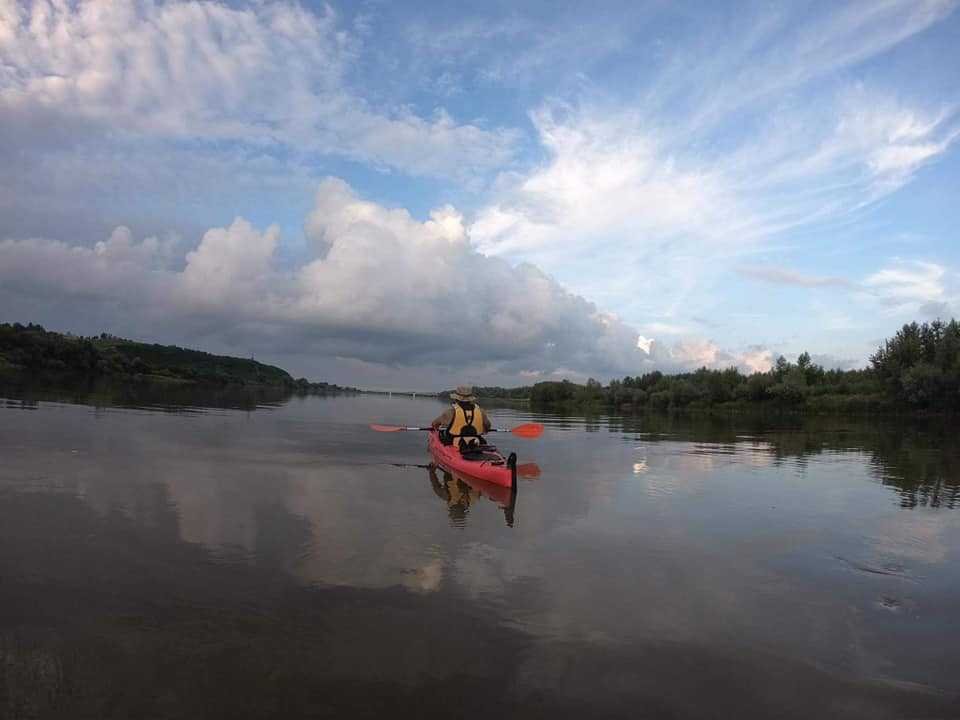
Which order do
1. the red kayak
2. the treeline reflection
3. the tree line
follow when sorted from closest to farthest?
the red kayak < the treeline reflection < the tree line

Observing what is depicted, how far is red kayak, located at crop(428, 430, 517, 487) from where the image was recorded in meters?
14.3

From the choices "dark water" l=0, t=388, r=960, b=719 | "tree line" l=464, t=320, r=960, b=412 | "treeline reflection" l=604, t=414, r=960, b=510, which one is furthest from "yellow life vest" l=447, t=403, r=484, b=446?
"tree line" l=464, t=320, r=960, b=412

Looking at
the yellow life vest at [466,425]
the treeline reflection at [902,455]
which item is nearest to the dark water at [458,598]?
the treeline reflection at [902,455]

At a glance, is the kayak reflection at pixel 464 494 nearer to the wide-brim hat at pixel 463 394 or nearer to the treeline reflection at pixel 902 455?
the wide-brim hat at pixel 463 394

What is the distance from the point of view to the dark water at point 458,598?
5016 millimetres

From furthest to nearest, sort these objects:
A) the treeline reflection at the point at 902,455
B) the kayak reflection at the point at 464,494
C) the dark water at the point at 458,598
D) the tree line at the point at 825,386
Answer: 1. the tree line at the point at 825,386
2. the treeline reflection at the point at 902,455
3. the kayak reflection at the point at 464,494
4. the dark water at the point at 458,598

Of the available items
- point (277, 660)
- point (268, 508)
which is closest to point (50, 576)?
point (277, 660)

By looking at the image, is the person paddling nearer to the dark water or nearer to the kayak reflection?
the kayak reflection

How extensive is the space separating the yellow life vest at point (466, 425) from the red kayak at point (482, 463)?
36cm

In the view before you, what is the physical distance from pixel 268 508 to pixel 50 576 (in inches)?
178

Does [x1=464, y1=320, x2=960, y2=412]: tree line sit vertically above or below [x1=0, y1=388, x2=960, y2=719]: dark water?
above

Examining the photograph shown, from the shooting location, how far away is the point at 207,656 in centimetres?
543

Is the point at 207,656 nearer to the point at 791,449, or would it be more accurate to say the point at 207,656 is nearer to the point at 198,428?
the point at 198,428

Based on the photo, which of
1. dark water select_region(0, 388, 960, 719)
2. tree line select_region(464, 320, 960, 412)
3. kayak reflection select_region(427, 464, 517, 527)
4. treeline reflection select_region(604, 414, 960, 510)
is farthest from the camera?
tree line select_region(464, 320, 960, 412)
